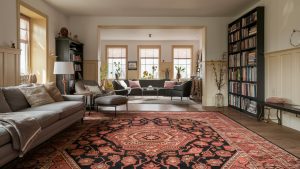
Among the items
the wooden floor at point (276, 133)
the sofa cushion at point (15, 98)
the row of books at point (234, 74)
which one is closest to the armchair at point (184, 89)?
the row of books at point (234, 74)

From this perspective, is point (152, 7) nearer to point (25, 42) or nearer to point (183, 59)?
point (25, 42)

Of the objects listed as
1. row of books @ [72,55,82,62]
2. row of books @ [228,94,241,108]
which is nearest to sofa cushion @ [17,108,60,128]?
row of books @ [72,55,82,62]

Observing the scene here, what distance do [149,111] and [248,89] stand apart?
8.48 ft

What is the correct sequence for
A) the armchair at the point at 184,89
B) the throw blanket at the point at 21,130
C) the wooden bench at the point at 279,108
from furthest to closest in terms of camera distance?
the armchair at the point at 184,89 < the wooden bench at the point at 279,108 < the throw blanket at the point at 21,130

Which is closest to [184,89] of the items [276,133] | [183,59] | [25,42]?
[183,59]

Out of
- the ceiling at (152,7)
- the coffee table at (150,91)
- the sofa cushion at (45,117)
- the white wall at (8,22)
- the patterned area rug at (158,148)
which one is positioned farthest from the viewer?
the coffee table at (150,91)

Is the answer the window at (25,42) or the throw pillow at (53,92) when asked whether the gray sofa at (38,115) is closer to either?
the throw pillow at (53,92)

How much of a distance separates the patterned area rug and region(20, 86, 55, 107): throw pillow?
0.66m

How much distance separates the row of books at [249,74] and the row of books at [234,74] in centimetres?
34

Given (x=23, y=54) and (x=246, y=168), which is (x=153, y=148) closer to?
(x=246, y=168)

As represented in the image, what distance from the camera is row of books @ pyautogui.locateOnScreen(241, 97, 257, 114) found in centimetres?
595

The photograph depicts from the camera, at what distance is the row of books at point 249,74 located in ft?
19.6

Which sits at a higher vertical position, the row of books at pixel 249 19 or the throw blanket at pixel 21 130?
the row of books at pixel 249 19

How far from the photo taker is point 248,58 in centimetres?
629
